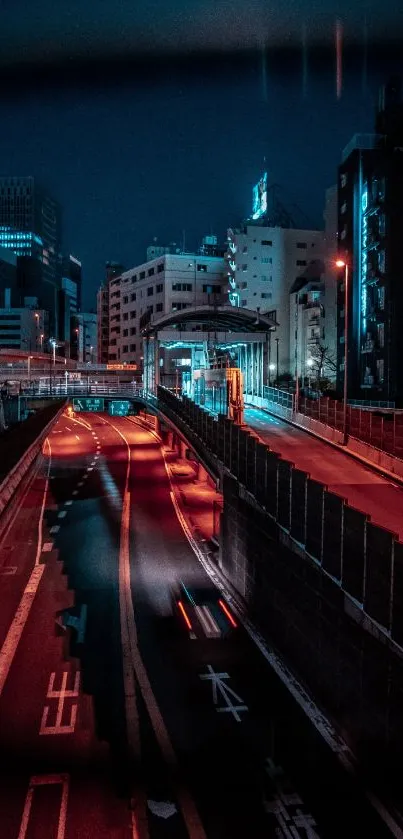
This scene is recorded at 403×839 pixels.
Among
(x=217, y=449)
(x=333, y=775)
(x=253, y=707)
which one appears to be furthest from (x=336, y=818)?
(x=217, y=449)

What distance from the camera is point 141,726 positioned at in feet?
37.7

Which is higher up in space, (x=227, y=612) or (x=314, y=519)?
(x=314, y=519)

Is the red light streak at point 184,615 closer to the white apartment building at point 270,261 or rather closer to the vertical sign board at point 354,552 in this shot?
the vertical sign board at point 354,552

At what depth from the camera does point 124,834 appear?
8453mm

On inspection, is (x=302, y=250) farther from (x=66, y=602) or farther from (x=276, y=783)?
(x=276, y=783)

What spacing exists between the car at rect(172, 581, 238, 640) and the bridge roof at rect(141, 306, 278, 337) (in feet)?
103

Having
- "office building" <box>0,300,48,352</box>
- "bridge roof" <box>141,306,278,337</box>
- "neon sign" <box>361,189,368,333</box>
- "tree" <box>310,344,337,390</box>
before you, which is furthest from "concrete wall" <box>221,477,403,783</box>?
"office building" <box>0,300,48,352</box>

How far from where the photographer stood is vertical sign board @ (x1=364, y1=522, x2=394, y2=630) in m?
10.0

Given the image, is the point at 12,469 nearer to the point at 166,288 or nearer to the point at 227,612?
the point at 227,612

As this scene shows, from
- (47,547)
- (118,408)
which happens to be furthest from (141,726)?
(118,408)

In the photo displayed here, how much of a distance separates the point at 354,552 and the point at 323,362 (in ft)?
226

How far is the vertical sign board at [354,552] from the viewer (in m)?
11.1

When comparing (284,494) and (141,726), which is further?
(284,494)

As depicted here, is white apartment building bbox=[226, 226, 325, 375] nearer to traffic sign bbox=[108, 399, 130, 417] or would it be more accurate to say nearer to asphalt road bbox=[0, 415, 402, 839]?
traffic sign bbox=[108, 399, 130, 417]
